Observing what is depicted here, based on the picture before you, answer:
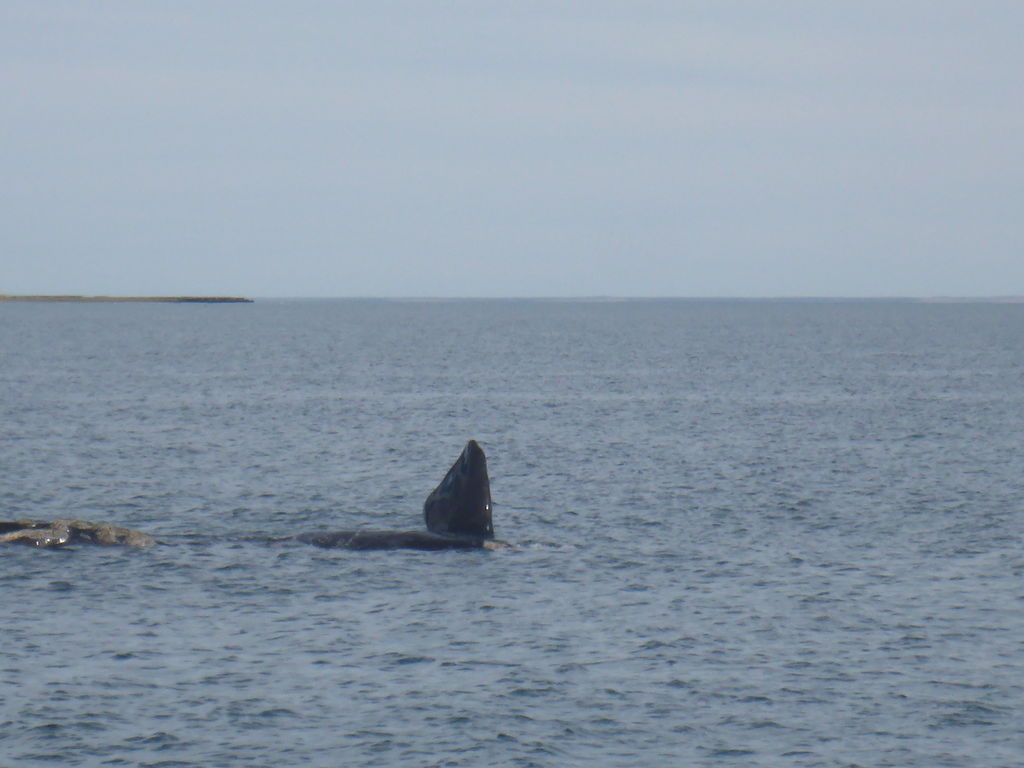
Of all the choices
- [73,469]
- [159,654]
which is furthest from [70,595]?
[73,469]

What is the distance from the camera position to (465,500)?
113 feet

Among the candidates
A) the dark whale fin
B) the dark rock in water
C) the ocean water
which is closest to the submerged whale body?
the dark whale fin

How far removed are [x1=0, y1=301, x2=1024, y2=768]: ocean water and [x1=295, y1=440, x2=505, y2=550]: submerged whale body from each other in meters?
0.93

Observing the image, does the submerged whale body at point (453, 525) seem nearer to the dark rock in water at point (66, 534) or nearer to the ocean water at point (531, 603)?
the ocean water at point (531, 603)

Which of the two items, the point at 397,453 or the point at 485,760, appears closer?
the point at 485,760

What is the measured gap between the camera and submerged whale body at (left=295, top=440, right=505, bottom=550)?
33.5 meters

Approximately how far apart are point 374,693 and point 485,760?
342cm

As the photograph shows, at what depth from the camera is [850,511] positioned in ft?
133

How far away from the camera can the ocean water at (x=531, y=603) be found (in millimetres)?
19828

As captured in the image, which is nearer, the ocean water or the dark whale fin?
the ocean water

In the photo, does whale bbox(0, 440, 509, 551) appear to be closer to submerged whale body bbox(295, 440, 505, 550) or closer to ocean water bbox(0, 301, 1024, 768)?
submerged whale body bbox(295, 440, 505, 550)

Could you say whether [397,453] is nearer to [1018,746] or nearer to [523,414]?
[523,414]

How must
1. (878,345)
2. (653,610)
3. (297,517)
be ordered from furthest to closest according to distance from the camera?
(878,345), (297,517), (653,610)

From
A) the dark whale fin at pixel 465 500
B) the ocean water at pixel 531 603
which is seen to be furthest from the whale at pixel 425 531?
the ocean water at pixel 531 603
